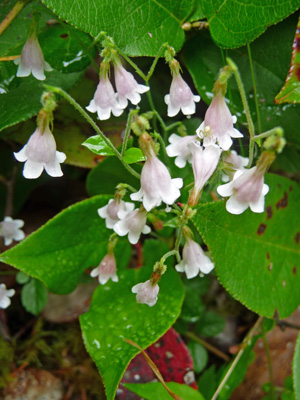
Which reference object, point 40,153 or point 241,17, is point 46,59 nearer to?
point 40,153

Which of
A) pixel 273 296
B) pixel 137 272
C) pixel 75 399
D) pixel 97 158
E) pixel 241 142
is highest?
pixel 241 142

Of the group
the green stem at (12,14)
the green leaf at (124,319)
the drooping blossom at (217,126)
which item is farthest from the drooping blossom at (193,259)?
the green stem at (12,14)

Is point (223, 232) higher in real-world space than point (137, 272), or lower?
higher

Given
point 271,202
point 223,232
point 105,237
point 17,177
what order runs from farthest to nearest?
point 17,177
point 105,237
point 271,202
point 223,232

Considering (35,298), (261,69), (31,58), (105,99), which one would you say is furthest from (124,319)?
(261,69)

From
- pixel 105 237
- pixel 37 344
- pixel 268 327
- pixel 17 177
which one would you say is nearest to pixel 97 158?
pixel 105 237

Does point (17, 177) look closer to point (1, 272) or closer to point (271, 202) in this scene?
point (1, 272)

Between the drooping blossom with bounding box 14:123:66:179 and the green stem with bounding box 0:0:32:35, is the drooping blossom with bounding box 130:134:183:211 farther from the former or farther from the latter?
the green stem with bounding box 0:0:32:35
